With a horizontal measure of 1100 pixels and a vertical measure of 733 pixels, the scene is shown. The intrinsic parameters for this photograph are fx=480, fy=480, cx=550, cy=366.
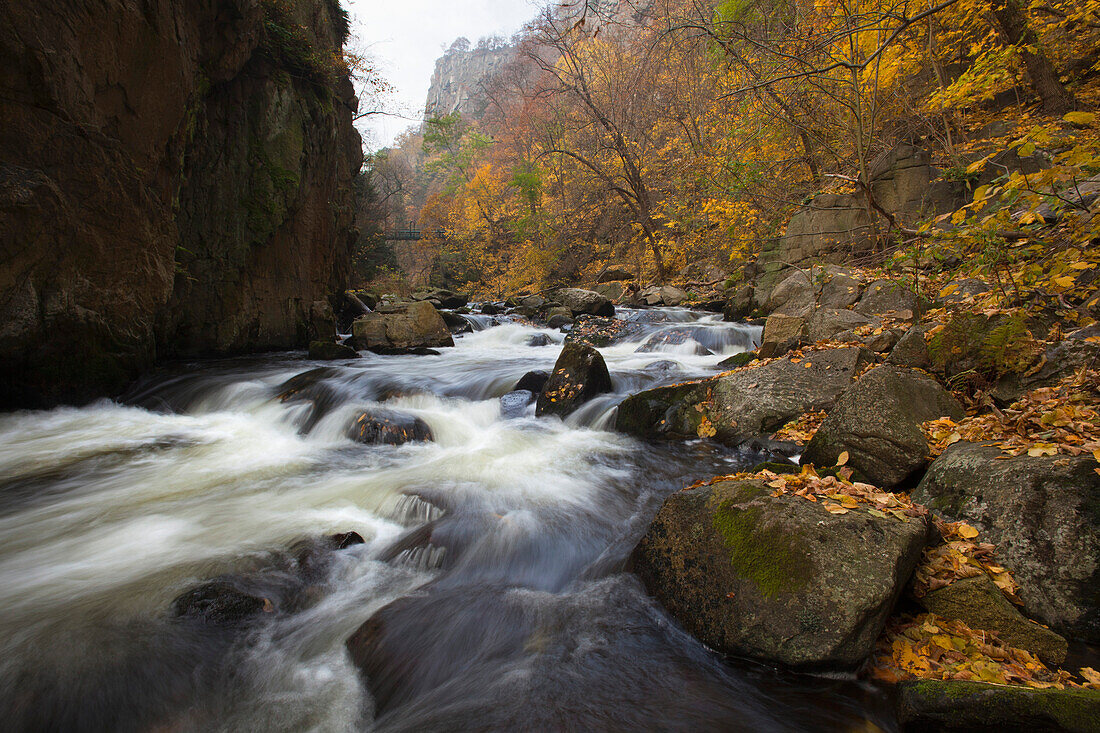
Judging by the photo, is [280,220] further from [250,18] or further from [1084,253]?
[1084,253]

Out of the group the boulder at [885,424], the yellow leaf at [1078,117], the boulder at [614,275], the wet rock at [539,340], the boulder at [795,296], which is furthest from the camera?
the boulder at [614,275]

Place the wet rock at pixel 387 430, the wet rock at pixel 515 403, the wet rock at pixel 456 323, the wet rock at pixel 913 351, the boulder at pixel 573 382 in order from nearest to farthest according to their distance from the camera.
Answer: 1. the wet rock at pixel 913 351
2. the wet rock at pixel 387 430
3. the boulder at pixel 573 382
4. the wet rock at pixel 515 403
5. the wet rock at pixel 456 323

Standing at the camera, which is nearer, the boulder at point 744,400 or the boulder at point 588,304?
the boulder at point 744,400

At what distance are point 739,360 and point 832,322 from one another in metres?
1.75

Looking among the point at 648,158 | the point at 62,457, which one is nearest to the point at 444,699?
the point at 62,457

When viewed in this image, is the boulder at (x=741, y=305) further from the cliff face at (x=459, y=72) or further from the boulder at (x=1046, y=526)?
the cliff face at (x=459, y=72)

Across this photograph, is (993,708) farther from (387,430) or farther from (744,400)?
(387,430)

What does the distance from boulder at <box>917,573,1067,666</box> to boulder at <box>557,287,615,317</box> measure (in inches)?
540

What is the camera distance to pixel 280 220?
36.4 ft

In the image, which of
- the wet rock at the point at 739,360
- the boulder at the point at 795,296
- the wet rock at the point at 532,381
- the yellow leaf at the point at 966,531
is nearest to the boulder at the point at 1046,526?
the yellow leaf at the point at 966,531

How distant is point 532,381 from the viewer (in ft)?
27.8

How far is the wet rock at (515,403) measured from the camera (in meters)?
7.79

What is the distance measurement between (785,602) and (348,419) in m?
6.17

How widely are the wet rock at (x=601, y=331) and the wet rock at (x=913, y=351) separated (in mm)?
7513
